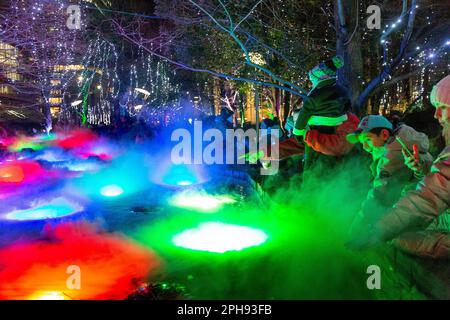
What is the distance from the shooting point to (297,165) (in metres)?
8.38

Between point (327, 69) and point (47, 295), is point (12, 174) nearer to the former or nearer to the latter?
point (47, 295)

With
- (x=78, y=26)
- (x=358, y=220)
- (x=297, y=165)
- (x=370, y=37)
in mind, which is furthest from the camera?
(x=78, y=26)

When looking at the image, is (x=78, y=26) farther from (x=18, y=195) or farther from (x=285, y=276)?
(x=285, y=276)

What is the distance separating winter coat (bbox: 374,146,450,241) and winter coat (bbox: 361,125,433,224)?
3.44 feet

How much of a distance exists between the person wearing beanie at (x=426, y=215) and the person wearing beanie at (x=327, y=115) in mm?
2300

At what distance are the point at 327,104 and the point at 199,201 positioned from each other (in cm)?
496

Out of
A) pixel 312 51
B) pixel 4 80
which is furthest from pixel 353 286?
pixel 4 80

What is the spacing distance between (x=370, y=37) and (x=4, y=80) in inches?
747

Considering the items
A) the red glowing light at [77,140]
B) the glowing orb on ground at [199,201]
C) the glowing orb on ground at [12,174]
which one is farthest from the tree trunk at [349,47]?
the red glowing light at [77,140]

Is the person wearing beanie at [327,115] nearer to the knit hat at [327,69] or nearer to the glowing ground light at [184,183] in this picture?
the knit hat at [327,69]

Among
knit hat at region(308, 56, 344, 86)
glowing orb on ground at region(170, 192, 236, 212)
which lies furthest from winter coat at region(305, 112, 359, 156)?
glowing orb on ground at region(170, 192, 236, 212)

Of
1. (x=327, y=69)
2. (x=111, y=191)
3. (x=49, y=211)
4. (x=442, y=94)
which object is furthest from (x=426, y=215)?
(x=111, y=191)

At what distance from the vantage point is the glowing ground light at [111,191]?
10.6m

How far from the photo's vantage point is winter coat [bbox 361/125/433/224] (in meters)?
4.18
